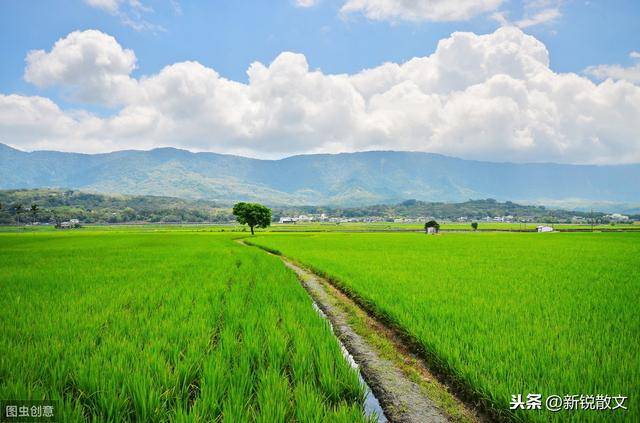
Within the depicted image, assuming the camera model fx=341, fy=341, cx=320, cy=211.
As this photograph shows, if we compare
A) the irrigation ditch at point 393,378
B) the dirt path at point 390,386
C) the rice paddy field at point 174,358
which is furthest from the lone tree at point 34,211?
the dirt path at point 390,386

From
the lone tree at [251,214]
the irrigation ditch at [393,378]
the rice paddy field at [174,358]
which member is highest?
the lone tree at [251,214]

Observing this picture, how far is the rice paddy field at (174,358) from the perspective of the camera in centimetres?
452

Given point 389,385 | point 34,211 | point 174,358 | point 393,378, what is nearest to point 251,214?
point 174,358

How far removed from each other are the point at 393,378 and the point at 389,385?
0.94 feet

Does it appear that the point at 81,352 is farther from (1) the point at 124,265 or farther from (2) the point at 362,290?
Result: (1) the point at 124,265

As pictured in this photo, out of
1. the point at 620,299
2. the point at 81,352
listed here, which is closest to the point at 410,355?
the point at 81,352

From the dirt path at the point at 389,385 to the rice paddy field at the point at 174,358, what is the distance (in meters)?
0.54

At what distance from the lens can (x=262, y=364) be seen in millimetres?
6047

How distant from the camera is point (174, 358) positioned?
5.84 metres

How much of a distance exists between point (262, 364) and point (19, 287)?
1202cm

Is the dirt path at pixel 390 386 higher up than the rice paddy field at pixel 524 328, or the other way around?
the rice paddy field at pixel 524 328

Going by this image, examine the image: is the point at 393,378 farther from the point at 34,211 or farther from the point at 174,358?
the point at 34,211

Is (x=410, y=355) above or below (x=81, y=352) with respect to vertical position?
below

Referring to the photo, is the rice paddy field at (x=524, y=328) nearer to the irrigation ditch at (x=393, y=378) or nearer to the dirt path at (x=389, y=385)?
the irrigation ditch at (x=393, y=378)
